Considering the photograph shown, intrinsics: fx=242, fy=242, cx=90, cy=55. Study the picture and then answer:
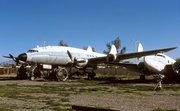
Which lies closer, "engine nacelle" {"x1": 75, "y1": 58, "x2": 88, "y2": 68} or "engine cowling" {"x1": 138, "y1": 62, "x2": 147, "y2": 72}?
"engine cowling" {"x1": 138, "y1": 62, "x2": 147, "y2": 72}

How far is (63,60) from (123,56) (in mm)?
7048

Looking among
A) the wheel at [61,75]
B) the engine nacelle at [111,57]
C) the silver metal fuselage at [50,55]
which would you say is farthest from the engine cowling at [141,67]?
the wheel at [61,75]

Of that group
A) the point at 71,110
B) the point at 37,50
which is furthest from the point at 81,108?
the point at 37,50

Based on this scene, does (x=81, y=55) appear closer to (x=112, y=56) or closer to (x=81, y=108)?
(x=112, y=56)

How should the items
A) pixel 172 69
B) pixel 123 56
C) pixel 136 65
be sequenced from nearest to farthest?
pixel 172 69
pixel 136 65
pixel 123 56

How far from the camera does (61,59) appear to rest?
2659 centimetres

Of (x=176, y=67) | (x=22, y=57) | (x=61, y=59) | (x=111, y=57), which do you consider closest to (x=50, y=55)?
(x=61, y=59)

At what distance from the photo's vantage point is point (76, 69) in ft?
95.3

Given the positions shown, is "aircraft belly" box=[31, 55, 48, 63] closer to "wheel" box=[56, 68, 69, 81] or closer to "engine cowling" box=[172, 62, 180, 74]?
"wheel" box=[56, 68, 69, 81]

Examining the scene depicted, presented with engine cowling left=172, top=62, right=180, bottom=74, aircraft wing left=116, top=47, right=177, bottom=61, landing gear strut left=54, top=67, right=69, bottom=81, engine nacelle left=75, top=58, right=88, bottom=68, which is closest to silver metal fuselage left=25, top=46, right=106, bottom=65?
engine nacelle left=75, top=58, right=88, bottom=68

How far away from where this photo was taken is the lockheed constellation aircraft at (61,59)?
24319mm

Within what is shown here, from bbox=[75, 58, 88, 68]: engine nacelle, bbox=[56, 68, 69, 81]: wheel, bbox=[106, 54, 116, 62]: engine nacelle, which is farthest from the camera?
bbox=[75, 58, 88, 68]: engine nacelle

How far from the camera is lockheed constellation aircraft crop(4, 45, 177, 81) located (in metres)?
24.3

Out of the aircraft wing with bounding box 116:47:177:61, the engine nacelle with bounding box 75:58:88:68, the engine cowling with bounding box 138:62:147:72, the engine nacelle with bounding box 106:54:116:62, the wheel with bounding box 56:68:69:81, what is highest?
the aircraft wing with bounding box 116:47:177:61
